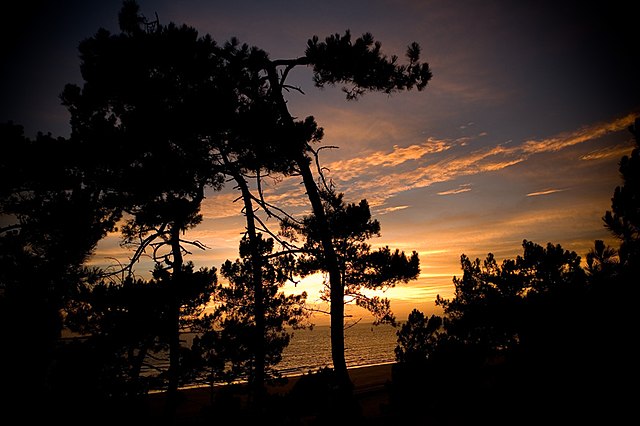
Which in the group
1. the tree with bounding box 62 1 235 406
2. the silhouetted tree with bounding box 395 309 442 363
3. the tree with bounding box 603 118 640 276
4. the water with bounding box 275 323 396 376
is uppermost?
the tree with bounding box 62 1 235 406

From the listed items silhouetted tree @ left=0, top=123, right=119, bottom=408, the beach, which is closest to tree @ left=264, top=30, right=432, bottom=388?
silhouetted tree @ left=0, top=123, right=119, bottom=408

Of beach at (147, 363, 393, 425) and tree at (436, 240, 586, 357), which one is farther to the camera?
beach at (147, 363, 393, 425)

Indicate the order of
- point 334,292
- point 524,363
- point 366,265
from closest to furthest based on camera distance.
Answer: point 524,363 → point 334,292 → point 366,265

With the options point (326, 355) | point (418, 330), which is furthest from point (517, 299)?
point (326, 355)

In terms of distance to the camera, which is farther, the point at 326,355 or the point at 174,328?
the point at 326,355

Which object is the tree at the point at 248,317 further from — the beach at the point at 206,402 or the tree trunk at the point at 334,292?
the beach at the point at 206,402

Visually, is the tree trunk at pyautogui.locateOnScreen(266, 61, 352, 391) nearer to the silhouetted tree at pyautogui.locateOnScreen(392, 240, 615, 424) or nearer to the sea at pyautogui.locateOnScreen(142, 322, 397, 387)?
the silhouetted tree at pyautogui.locateOnScreen(392, 240, 615, 424)

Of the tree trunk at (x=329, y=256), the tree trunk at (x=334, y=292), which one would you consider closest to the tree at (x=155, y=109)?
the tree trunk at (x=329, y=256)

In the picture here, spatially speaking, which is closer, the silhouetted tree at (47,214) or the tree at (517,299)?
the tree at (517,299)

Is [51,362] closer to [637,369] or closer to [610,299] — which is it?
[637,369]

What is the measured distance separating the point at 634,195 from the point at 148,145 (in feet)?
38.5

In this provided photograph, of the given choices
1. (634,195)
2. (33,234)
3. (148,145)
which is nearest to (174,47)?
(148,145)

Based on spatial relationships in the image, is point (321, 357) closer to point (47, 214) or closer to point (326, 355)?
point (326, 355)

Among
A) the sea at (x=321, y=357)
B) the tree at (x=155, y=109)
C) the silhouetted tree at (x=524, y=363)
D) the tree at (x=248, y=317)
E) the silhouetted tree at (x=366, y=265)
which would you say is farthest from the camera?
the sea at (x=321, y=357)
